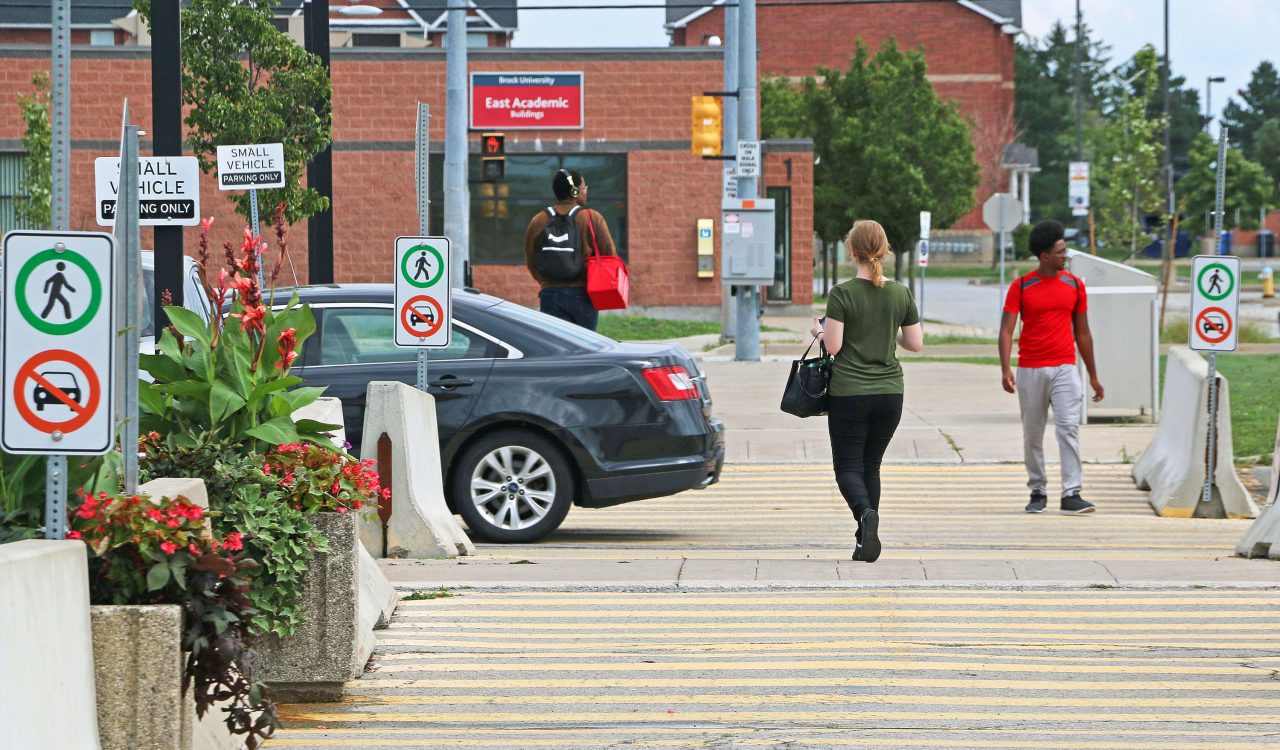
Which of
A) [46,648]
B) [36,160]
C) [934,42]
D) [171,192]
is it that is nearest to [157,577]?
[46,648]

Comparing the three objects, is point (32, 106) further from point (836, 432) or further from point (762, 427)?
point (836, 432)

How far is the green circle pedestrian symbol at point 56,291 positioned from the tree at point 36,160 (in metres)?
27.1

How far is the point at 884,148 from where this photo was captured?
46125 mm

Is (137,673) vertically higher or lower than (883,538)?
higher

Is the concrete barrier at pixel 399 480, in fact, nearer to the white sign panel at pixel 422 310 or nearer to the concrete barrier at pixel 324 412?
the white sign panel at pixel 422 310

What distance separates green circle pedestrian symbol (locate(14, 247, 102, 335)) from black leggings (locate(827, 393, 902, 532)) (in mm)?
5225

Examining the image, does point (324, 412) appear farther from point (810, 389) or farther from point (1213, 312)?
point (1213, 312)

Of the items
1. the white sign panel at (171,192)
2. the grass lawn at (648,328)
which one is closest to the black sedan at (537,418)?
the white sign panel at (171,192)

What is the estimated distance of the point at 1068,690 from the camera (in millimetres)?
6074

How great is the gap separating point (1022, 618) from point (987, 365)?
1651 centimetres

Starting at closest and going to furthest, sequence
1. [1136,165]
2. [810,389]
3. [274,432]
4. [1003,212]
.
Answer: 1. [274,432]
2. [810,389]
3. [1003,212]
4. [1136,165]

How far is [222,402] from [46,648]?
190cm

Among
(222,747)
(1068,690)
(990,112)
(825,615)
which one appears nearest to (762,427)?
(825,615)

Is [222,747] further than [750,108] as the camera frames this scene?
No
